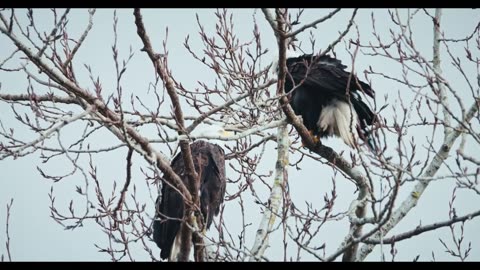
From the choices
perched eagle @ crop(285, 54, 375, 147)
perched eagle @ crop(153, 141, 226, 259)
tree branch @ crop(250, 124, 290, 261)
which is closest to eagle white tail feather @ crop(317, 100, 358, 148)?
perched eagle @ crop(285, 54, 375, 147)

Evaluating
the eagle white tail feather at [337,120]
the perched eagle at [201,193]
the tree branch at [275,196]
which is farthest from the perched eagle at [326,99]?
the perched eagle at [201,193]

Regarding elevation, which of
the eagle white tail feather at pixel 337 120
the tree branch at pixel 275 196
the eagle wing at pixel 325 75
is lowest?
the tree branch at pixel 275 196

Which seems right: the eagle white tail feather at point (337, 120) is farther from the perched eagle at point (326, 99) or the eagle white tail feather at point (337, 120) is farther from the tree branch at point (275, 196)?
the tree branch at point (275, 196)

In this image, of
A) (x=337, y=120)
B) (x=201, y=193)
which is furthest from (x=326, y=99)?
(x=201, y=193)

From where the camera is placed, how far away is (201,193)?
5.60 m

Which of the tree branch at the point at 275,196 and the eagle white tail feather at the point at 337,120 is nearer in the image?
the tree branch at the point at 275,196

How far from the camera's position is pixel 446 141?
4230mm

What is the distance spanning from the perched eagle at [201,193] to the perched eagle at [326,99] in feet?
2.92

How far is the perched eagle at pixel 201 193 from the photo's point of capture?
17.5 ft

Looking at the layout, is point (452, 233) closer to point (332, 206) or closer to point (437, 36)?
Answer: point (332, 206)

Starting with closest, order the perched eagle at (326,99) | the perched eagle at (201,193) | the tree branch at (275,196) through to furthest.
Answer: the tree branch at (275,196)
the perched eagle at (326,99)
the perched eagle at (201,193)

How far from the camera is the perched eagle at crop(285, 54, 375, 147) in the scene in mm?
5242

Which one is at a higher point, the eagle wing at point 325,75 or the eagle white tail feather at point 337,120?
the eagle wing at point 325,75
